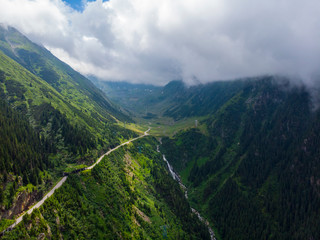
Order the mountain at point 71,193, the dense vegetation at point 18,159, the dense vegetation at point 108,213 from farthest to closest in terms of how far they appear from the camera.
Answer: the dense vegetation at point 18,159 → the mountain at point 71,193 → the dense vegetation at point 108,213

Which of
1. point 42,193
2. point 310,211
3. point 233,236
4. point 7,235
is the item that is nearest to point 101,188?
point 42,193

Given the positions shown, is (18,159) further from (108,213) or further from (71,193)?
(108,213)

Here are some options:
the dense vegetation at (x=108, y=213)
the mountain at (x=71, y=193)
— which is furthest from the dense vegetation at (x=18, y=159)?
the dense vegetation at (x=108, y=213)

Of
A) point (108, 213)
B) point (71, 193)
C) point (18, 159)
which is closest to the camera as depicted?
point (18, 159)

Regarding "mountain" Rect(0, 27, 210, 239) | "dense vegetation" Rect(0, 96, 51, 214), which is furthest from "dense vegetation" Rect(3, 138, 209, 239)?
"dense vegetation" Rect(0, 96, 51, 214)

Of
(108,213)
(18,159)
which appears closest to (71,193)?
(108,213)

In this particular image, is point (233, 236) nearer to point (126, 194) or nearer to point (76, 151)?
point (126, 194)

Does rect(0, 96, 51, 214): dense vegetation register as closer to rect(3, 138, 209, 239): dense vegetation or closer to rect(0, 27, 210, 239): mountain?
rect(0, 27, 210, 239): mountain

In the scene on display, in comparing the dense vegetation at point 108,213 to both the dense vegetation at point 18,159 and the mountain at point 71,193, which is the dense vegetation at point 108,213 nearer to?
the mountain at point 71,193
